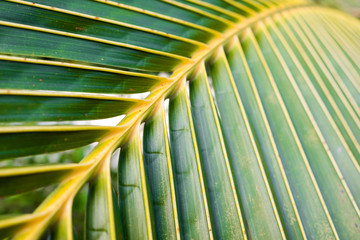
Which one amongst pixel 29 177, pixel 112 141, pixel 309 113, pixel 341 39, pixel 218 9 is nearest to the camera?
pixel 29 177

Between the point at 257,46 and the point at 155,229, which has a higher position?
the point at 257,46

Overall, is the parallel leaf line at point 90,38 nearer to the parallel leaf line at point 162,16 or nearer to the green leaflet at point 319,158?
the parallel leaf line at point 162,16

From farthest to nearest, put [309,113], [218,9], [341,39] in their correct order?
[341,39], [218,9], [309,113]

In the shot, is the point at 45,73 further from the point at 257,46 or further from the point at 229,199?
the point at 257,46

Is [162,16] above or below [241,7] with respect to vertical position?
below

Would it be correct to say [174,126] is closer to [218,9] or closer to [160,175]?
[160,175]

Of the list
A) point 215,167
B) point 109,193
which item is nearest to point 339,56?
point 215,167

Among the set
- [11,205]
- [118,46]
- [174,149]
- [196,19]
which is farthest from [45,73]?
[11,205]

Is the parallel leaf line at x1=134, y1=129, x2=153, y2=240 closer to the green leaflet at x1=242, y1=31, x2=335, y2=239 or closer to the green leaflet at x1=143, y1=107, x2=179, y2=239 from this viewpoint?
the green leaflet at x1=143, y1=107, x2=179, y2=239

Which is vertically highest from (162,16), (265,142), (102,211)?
(162,16)
